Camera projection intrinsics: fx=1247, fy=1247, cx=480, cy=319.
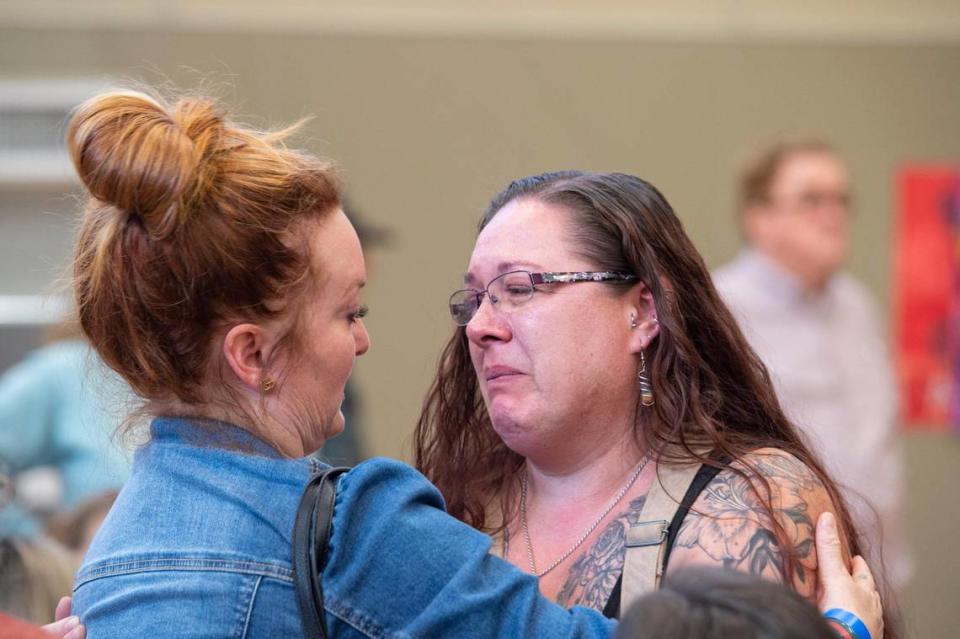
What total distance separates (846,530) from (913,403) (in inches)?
147

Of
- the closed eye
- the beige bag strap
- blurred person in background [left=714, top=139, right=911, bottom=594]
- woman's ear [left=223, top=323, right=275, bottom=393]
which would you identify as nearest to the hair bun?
woman's ear [left=223, top=323, right=275, bottom=393]

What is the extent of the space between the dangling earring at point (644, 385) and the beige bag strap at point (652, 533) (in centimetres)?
13

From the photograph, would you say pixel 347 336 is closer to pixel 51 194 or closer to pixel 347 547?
pixel 347 547

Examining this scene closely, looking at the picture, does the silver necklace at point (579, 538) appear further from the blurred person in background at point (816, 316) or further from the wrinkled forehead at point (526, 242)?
the blurred person in background at point (816, 316)

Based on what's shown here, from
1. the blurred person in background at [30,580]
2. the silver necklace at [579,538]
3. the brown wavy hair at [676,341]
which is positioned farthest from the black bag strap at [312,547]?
the blurred person in background at [30,580]

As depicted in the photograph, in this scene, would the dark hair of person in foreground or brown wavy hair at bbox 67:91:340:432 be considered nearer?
the dark hair of person in foreground

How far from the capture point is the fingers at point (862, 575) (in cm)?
164

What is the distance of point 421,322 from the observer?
199 inches

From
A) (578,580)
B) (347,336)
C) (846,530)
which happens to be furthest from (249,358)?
(846,530)

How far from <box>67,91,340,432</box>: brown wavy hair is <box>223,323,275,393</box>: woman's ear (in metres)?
0.02

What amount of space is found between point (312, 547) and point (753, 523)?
62cm

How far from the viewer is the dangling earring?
1.93m

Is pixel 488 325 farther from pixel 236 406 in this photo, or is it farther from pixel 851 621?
pixel 851 621

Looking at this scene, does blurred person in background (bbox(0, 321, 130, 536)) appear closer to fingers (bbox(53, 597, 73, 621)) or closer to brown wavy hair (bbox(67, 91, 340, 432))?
fingers (bbox(53, 597, 73, 621))
